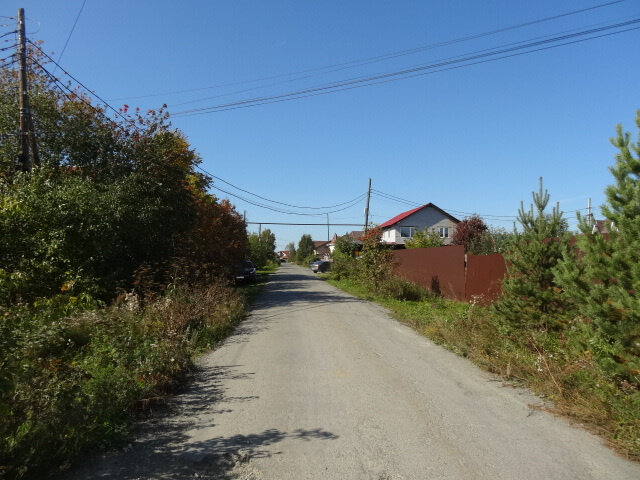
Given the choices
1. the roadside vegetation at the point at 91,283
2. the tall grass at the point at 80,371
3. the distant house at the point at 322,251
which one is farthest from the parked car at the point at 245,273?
the distant house at the point at 322,251

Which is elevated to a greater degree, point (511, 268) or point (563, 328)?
point (511, 268)

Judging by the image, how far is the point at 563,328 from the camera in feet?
23.2

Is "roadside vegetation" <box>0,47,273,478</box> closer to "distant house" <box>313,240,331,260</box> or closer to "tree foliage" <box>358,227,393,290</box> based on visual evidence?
"tree foliage" <box>358,227,393,290</box>

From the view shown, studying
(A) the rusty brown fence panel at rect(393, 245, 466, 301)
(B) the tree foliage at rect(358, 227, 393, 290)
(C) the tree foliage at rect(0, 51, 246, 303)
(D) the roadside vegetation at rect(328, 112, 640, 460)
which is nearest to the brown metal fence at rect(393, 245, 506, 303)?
(A) the rusty brown fence panel at rect(393, 245, 466, 301)

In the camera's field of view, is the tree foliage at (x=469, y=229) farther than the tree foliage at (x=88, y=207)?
Yes

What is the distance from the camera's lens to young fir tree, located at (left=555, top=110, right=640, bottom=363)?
165 inches

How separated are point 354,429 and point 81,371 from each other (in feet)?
11.8

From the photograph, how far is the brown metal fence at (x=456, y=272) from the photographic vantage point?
12703 millimetres

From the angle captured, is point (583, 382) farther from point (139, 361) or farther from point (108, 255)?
point (108, 255)

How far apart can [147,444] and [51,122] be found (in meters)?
13.6

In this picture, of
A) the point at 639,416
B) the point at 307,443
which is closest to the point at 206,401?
the point at 307,443

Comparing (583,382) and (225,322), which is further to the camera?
(225,322)

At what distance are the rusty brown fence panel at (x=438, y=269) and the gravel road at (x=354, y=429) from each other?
27.4 ft

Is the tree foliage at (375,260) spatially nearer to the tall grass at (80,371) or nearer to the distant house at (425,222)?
the tall grass at (80,371)
